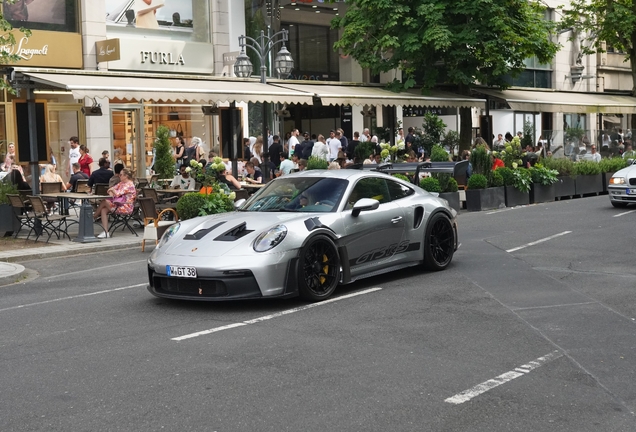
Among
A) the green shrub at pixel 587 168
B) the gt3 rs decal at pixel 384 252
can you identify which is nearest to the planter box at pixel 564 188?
the green shrub at pixel 587 168

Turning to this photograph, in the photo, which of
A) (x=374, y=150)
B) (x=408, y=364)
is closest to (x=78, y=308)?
(x=408, y=364)

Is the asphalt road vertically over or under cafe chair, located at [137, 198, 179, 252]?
under

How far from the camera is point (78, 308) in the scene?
9562mm

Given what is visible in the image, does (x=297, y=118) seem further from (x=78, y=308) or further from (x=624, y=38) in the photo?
(x=78, y=308)

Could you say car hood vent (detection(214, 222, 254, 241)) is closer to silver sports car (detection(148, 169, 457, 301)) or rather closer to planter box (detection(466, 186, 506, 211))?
silver sports car (detection(148, 169, 457, 301))

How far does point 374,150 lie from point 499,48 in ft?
22.8

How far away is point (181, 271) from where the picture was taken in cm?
902

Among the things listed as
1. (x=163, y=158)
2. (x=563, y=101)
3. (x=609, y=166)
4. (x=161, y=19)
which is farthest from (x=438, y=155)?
(x=563, y=101)

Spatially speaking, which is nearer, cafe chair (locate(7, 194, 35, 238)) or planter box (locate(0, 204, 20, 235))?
cafe chair (locate(7, 194, 35, 238))

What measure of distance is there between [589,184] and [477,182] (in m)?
6.25

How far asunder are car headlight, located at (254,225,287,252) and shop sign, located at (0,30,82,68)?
16541mm

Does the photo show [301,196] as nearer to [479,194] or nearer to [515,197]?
[479,194]

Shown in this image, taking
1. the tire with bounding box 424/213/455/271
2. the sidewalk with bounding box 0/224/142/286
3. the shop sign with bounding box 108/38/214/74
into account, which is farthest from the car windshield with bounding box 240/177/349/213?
the shop sign with bounding box 108/38/214/74

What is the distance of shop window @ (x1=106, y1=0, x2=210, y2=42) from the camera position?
87.2 feet
